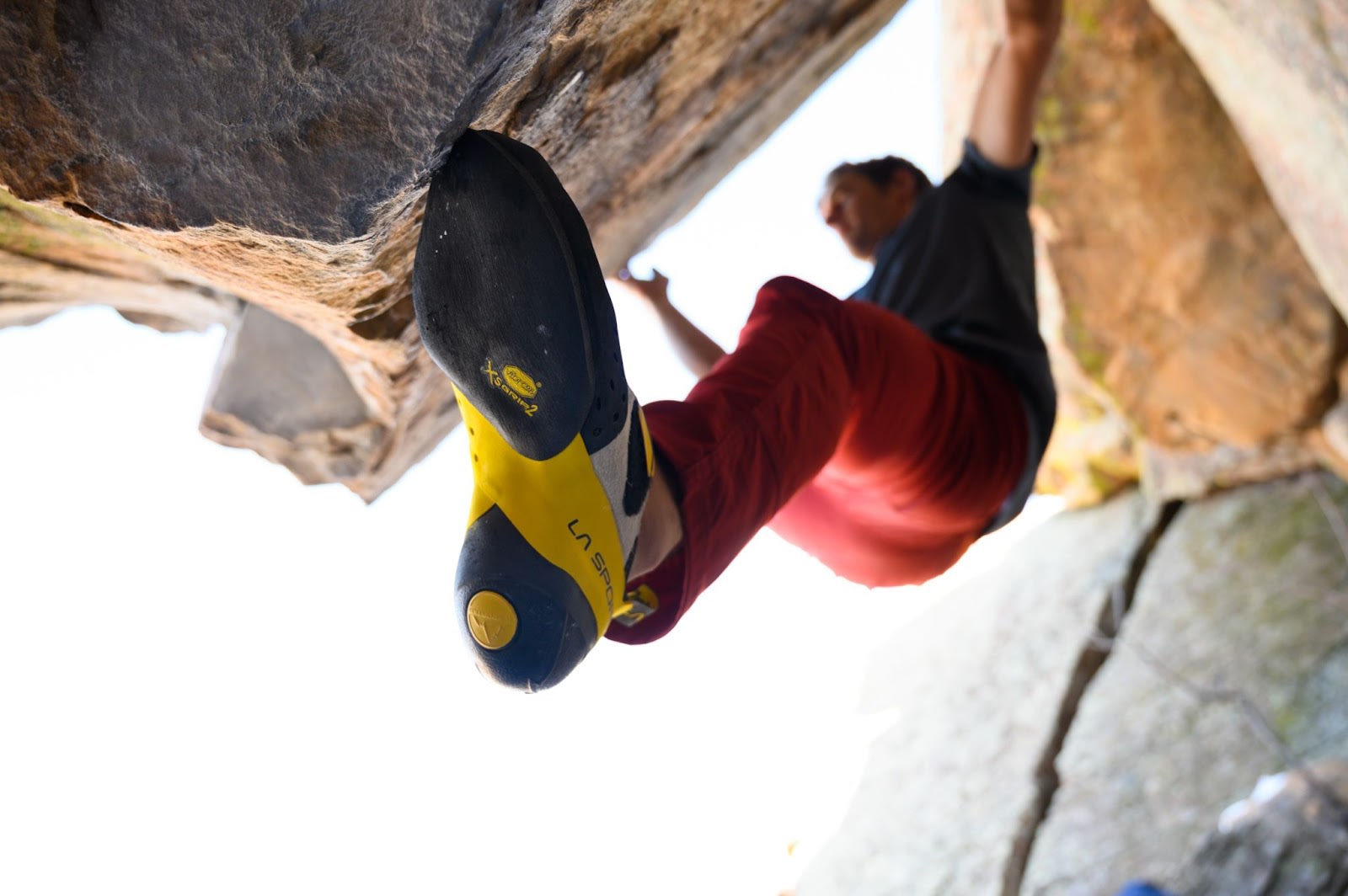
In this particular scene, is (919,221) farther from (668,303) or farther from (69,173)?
(69,173)

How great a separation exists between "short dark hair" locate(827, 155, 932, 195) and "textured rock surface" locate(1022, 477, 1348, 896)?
178cm

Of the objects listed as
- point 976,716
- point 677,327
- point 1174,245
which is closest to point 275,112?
point 677,327

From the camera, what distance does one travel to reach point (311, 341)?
1486 mm

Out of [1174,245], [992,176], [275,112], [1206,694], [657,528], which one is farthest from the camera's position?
[1174,245]

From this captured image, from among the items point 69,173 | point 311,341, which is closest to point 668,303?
point 311,341

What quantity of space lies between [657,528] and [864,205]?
1454 mm

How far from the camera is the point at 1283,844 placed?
2.13 metres

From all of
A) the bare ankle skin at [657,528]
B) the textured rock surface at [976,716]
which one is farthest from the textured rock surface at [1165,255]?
the bare ankle skin at [657,528]

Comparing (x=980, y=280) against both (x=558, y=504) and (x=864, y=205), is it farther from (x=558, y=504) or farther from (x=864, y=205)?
(x=558, y=504)

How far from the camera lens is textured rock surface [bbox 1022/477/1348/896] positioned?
2680 millimetres

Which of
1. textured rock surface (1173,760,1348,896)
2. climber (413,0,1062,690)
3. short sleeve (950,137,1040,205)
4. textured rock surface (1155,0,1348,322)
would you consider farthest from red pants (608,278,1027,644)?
textured rock surface (1173,760,1348,896)

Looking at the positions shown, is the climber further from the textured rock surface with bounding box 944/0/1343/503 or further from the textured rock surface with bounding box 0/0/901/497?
the textured rock surface with bounding box 944/0/1343/503

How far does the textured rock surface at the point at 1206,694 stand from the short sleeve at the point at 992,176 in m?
1.74

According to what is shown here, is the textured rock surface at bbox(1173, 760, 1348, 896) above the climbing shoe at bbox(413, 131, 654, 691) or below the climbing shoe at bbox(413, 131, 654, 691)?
below
